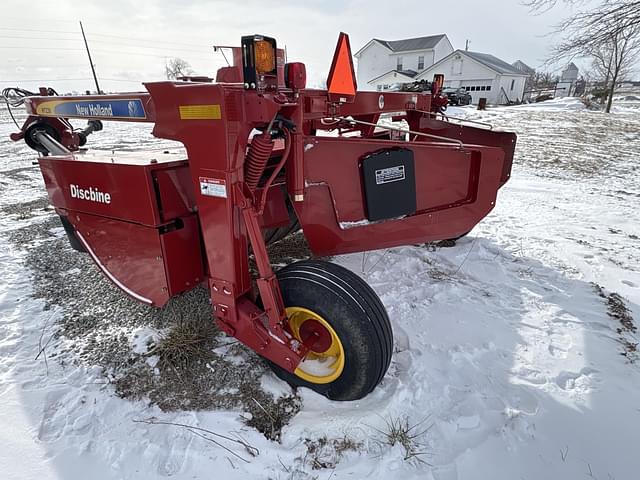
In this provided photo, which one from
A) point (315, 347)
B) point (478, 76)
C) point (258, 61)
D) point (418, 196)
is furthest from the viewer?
point (478, 76)

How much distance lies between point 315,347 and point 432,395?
733 mm

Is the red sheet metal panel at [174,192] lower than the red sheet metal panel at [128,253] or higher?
higher

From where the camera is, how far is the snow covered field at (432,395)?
1.87 m

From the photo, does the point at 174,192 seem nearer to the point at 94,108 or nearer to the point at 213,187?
the point at 213,187

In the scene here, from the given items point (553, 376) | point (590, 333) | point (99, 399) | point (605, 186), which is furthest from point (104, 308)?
point (605, 186)

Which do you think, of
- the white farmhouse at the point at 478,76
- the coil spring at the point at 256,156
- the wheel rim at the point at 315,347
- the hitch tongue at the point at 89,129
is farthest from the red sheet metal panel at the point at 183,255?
the white farmhouse at the point at 478,76

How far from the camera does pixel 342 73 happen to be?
2.23m

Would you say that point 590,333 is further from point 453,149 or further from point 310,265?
point 310,265

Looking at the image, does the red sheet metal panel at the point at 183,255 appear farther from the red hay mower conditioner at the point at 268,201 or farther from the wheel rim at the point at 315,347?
the wheel rim at the point at 315,347

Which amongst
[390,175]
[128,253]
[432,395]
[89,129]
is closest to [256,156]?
[390,175]

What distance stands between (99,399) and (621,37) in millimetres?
9340

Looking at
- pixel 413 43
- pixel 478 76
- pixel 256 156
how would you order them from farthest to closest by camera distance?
pixel 413 43, pixel 478 76, pixel 256 156

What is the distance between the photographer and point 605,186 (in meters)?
6.76

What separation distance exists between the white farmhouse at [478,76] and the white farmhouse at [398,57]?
352 cm
